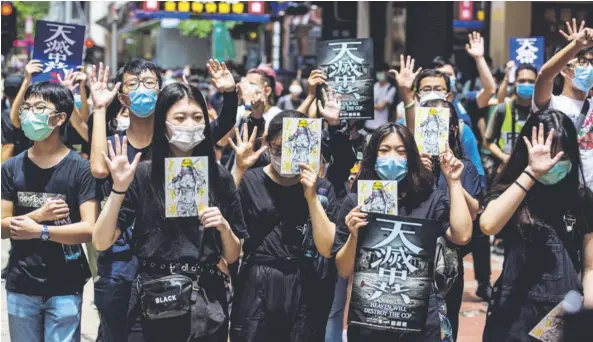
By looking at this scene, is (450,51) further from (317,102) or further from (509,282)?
(509,282)

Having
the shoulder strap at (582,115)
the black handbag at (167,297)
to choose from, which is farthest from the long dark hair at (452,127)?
the black handbag at (167,297)

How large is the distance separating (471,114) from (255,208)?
630cm

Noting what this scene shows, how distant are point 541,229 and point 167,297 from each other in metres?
1.70

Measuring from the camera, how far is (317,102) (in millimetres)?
6836

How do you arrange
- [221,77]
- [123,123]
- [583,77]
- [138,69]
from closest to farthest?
1. [138,69]
2. [221,77]
3. [583,77]
4. [123,123]

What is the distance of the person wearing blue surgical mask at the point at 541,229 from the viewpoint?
453cm

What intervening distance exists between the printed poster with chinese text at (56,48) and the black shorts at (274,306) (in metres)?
3.11

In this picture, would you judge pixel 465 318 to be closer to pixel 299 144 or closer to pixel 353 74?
pixel 353 74

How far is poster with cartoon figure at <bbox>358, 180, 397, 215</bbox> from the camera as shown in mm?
4598

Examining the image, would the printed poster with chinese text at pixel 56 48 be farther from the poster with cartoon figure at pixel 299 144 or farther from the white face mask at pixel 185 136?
the white face mask at pixel 185 136

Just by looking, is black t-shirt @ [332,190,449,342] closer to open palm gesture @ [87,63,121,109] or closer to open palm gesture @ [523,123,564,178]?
open palm gesture @ [523,123,564,178]

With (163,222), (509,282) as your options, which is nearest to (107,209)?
(163,222)

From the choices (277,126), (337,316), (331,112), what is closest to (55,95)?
(277,126)

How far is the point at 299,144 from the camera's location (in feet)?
17.1
